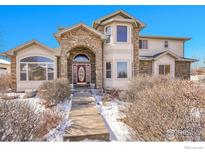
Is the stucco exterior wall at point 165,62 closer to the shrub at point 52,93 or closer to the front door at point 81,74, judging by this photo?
the front door at point 81,74

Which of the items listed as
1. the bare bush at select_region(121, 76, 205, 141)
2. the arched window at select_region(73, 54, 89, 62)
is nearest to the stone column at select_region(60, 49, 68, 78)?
the arched window at select_region(73, 54, 89, 62)

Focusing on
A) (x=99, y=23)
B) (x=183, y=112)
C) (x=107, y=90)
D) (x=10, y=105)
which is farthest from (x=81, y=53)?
(x=183, y=112)

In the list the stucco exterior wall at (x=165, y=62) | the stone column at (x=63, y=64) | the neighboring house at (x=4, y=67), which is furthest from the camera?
the stucco exterior wall at (x=165, y=62)

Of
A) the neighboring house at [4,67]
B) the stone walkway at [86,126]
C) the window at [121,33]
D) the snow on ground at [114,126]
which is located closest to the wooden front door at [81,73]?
the window at [121,33]

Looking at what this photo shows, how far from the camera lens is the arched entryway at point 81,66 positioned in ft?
38.7

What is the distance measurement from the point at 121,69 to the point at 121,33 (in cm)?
245

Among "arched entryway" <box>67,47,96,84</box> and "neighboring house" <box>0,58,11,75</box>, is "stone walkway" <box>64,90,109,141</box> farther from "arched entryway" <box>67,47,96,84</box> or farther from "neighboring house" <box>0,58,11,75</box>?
"arched entryway" <box>67,47,96,84</box>

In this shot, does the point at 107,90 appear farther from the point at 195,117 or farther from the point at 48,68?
the point at 195,117

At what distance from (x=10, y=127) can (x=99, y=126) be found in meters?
2.25

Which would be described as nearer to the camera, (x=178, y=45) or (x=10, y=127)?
(x=10, y=127)

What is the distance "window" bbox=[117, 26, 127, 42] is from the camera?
35.9 feet

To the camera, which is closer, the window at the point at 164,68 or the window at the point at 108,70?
the window at the point at 108,70

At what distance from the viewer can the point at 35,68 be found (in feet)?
33.9
